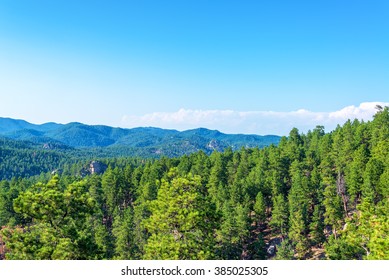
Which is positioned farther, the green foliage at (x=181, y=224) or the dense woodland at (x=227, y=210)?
the green foliage at (x=181, y=224)

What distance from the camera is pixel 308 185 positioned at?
65.4 metres

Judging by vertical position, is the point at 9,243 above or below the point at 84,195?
below

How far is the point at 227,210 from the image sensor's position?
58062 millimetres

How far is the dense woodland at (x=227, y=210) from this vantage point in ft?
56.6

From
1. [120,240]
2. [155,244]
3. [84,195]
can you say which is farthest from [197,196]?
[120,240]

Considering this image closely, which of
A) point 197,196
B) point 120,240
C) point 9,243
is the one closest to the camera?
point 9,243

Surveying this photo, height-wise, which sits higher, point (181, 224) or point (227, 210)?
point (181, 224)

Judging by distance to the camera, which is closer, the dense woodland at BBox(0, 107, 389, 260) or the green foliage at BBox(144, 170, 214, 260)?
the dense woodland at BBox(0, 107, 389, 260)

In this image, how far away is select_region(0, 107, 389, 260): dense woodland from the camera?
17250mm

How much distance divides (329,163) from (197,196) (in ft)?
199

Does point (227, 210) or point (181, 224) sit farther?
point (227, 210)
